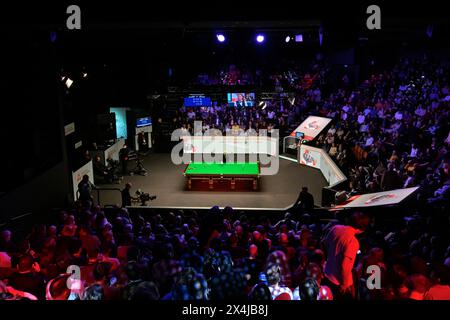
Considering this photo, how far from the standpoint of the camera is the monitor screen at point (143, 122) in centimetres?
1930

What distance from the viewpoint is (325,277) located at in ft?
17.1

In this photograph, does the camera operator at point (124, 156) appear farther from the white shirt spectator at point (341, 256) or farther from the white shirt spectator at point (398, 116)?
the white shirt spectator at point (341, 256)

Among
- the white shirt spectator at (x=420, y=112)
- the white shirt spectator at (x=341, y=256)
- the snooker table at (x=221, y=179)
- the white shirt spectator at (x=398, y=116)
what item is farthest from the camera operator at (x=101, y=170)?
the white shirt spectator at (x=341, y=256)

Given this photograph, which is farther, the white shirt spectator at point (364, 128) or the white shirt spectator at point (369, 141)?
the white shirt spectator at point (364, 128)

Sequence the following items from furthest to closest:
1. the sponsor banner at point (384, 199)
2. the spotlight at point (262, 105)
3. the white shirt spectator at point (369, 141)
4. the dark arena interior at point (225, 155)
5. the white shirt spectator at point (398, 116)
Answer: the spotlight at point (262, 105)
the white shirt spectator at point (398, 116)
the white shirt spectator at point (369, 141)
the sponsor banner at point (384, 199)
the dark arena interior at point (225, 155)

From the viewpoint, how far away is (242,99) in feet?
64.3

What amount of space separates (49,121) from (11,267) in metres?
7.13

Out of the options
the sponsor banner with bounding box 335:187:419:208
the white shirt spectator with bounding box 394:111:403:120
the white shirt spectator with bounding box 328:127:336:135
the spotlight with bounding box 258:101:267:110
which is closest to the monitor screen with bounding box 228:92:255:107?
the spotlight with bounding box 258:101:267:110

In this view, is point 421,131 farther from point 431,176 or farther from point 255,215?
point 255,215

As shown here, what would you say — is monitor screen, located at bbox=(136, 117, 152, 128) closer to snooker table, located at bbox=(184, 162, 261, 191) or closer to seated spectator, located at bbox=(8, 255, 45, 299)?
snooker table, located at bbox=(184, 162, 261, 191)

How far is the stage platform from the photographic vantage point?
1287 cm

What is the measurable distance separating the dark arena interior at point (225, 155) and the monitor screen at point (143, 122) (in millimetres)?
91

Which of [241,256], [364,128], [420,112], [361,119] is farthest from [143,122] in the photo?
[241,256]
